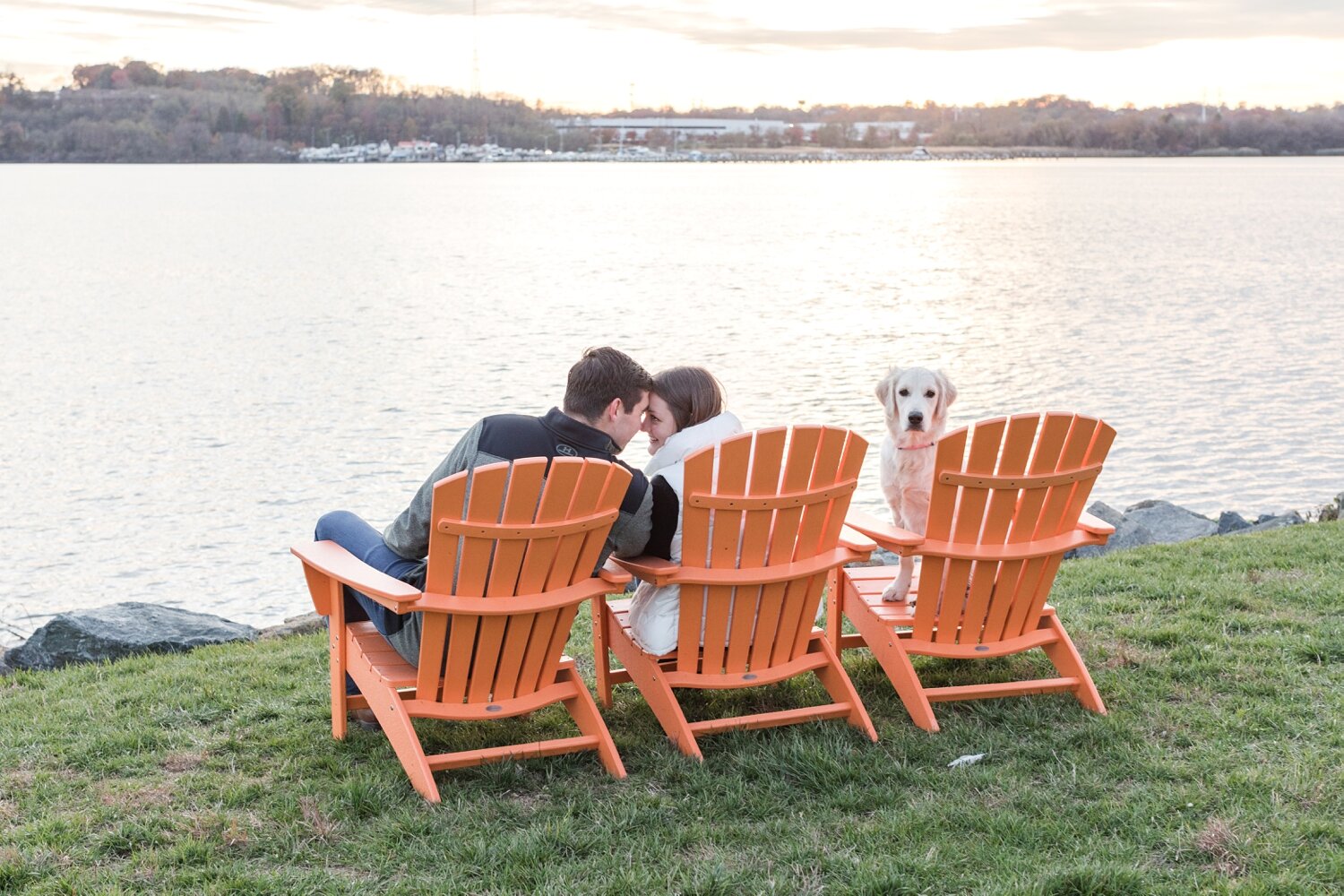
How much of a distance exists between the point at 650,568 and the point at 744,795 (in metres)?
0.78

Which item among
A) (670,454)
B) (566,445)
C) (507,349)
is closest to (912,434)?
(670,454)

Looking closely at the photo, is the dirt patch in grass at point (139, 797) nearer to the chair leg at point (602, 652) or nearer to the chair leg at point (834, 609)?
the chair leg at point (602, 652)

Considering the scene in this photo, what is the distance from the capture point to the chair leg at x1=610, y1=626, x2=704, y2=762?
4211 mm

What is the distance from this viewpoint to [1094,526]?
473 centimetres

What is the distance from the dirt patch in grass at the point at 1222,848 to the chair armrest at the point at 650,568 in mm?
1734

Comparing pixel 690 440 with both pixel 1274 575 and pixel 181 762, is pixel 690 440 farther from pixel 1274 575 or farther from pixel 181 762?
pixel 1274 575

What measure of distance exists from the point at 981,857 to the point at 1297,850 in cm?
86

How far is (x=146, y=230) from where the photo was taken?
57.0 m

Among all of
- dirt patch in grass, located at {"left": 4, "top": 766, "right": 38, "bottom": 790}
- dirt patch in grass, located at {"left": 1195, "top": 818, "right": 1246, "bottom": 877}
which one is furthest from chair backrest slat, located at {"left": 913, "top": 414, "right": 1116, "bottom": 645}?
dirt patch in grass, located at {"left": 4, "top": 766, "right": 38, "bottom": 790}

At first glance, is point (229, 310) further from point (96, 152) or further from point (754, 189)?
point (96, 152)

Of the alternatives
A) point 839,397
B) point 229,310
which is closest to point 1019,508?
point 839,397

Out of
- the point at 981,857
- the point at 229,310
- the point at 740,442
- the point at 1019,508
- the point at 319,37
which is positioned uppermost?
the point at 319,37

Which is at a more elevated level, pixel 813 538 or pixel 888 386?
pixel 888 386

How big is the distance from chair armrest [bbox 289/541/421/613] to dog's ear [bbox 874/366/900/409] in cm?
214
